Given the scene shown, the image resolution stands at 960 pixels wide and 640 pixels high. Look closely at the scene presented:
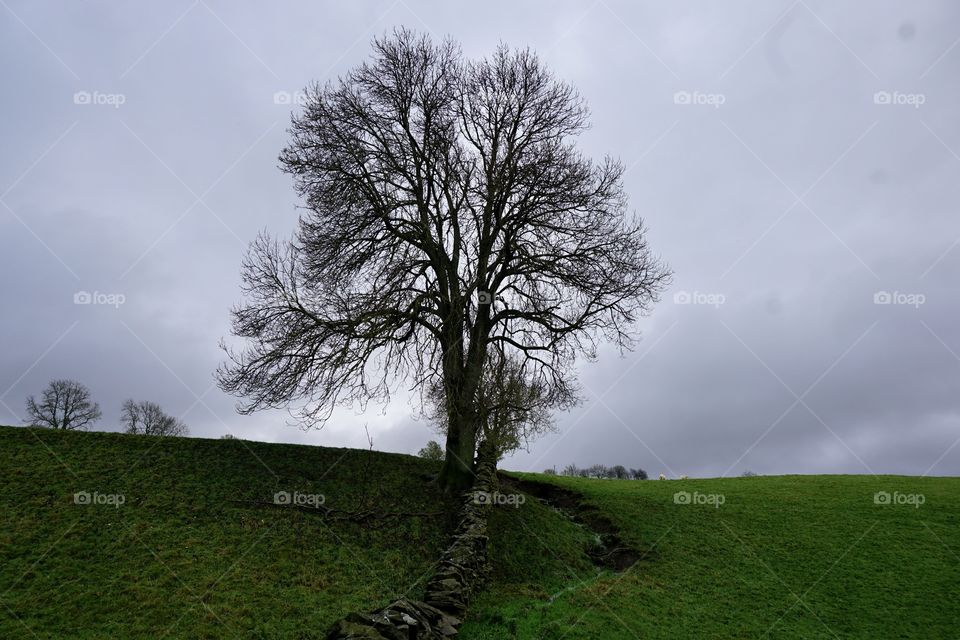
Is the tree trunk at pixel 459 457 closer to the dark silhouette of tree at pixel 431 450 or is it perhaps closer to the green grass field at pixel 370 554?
the green grass field at pixel 370 554

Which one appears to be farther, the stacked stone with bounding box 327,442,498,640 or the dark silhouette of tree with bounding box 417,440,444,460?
the dark silhouette of tree with bounding box 417,440,444,460

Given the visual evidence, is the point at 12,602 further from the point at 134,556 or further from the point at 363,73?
the point at 363,73

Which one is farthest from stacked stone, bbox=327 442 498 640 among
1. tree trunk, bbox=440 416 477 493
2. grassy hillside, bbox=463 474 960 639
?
grassy hillside, bbox=463 474 960 639

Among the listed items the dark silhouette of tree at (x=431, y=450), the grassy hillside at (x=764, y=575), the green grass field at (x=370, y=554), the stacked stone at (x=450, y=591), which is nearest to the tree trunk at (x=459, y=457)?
the stacked stone at (x=450, y=591)

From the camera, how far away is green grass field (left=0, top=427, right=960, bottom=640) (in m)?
10.9

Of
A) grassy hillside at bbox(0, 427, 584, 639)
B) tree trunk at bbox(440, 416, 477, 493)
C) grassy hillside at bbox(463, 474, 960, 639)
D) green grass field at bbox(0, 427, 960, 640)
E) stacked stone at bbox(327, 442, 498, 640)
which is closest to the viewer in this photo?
stacked stone at bbox(327, 442, 498, 640)

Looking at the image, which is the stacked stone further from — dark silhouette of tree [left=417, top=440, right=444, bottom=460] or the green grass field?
dark silhouette of tree [left=417, top=440, right=444, bottom=460]

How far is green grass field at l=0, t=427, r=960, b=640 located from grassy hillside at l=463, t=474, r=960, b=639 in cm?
6

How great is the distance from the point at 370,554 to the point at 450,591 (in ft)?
9.34

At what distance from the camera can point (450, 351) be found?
17.6 meters

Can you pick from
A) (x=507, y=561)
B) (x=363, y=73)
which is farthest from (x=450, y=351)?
(x=363, y=73)

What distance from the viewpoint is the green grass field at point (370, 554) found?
35.8 feet

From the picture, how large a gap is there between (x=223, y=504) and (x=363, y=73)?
51.2 ft

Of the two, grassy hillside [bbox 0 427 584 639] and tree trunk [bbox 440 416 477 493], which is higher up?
tree trunk [bbox 440 416 477 493]
